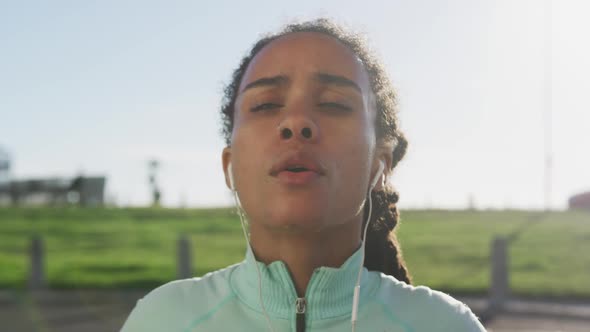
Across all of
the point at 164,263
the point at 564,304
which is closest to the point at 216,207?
the point at 164,263

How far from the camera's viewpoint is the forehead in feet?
7.00

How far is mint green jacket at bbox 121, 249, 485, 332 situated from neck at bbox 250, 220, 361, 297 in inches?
1.3

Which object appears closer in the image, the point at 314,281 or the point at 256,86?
the point at 314,281

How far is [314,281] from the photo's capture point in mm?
2029

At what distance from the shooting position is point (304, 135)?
1986 mm

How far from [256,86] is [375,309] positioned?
67 centimetres

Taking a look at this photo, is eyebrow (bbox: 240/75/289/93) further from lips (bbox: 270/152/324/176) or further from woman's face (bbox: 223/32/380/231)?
lips (bbox: 270/152/324/176)

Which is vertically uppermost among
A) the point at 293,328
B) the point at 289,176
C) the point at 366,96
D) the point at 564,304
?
the point at 366,96

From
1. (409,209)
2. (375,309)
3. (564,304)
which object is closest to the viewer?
(375,309)

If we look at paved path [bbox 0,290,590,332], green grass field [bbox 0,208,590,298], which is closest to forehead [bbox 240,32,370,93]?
paved path [bbox 0,290,590,332]

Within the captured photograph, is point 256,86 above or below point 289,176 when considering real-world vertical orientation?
above

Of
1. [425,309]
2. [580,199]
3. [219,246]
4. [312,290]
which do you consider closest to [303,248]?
[312,290]

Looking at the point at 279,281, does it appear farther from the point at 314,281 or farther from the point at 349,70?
the point at 349,70

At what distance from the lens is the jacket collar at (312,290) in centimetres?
203
